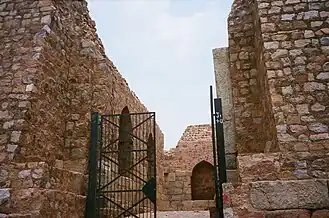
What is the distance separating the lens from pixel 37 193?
4410 millimetres

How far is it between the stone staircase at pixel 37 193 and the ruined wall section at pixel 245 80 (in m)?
2.99

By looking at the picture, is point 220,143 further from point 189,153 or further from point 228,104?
point 189,153

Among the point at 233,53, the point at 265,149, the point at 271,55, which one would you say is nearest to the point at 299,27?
the point at 271,55

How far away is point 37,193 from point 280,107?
3.53m

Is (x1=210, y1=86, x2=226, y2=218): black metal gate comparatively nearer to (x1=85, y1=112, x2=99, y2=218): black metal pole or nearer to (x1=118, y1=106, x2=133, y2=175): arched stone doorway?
(x1=85, y1=112, x2=99, y2=218): black metal pole

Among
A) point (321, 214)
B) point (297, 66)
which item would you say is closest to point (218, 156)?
point (321, 214)

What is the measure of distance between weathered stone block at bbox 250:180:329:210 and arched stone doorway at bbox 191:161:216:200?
11663 mm

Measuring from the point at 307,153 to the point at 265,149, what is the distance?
3.46 ft

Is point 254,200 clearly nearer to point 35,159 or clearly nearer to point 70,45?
point 35,159

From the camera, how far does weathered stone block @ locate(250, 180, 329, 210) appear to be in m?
3.83

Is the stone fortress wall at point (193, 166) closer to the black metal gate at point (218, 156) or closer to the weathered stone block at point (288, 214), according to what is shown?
the black metal gate at point (218, 156)

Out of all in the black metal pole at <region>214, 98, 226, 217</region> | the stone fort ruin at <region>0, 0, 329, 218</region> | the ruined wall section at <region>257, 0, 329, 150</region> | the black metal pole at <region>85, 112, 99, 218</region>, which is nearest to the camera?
the stone fort ruin at <region>0, 0, 329, 218</region>

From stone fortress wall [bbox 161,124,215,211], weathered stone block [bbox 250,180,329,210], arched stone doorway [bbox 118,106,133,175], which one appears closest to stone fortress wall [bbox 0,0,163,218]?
arched stone doorway [bbox 118,106,133,175]

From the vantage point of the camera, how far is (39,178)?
4621 millimetres
